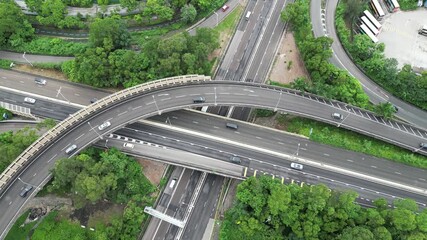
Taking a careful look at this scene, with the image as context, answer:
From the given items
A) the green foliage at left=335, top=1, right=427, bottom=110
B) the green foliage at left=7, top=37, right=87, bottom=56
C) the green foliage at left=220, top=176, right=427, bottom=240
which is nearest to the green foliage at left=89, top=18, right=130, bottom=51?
the green foliage at left=7, top=37, right=87, bottom=56

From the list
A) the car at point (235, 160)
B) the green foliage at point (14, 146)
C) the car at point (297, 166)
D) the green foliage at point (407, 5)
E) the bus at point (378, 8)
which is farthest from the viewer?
the green foliage at point (407, 5)

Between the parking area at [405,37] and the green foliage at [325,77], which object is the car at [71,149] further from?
the parking area at [405,37]

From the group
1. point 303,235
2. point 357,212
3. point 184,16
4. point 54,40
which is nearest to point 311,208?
point 303,235

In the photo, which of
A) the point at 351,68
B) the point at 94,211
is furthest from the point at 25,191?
the point at 351,68

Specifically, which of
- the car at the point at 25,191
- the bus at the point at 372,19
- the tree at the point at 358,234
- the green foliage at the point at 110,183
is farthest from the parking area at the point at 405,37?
the car at the point at 25,191

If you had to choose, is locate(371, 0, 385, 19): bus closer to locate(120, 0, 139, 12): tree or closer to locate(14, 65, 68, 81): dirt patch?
locate(120, 0, 139, 12): tree

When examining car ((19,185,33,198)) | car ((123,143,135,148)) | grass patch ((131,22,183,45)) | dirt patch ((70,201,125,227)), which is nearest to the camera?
car ((19,185,33,198))

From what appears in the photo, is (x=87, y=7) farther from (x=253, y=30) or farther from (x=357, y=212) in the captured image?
(x=357, y=212)
